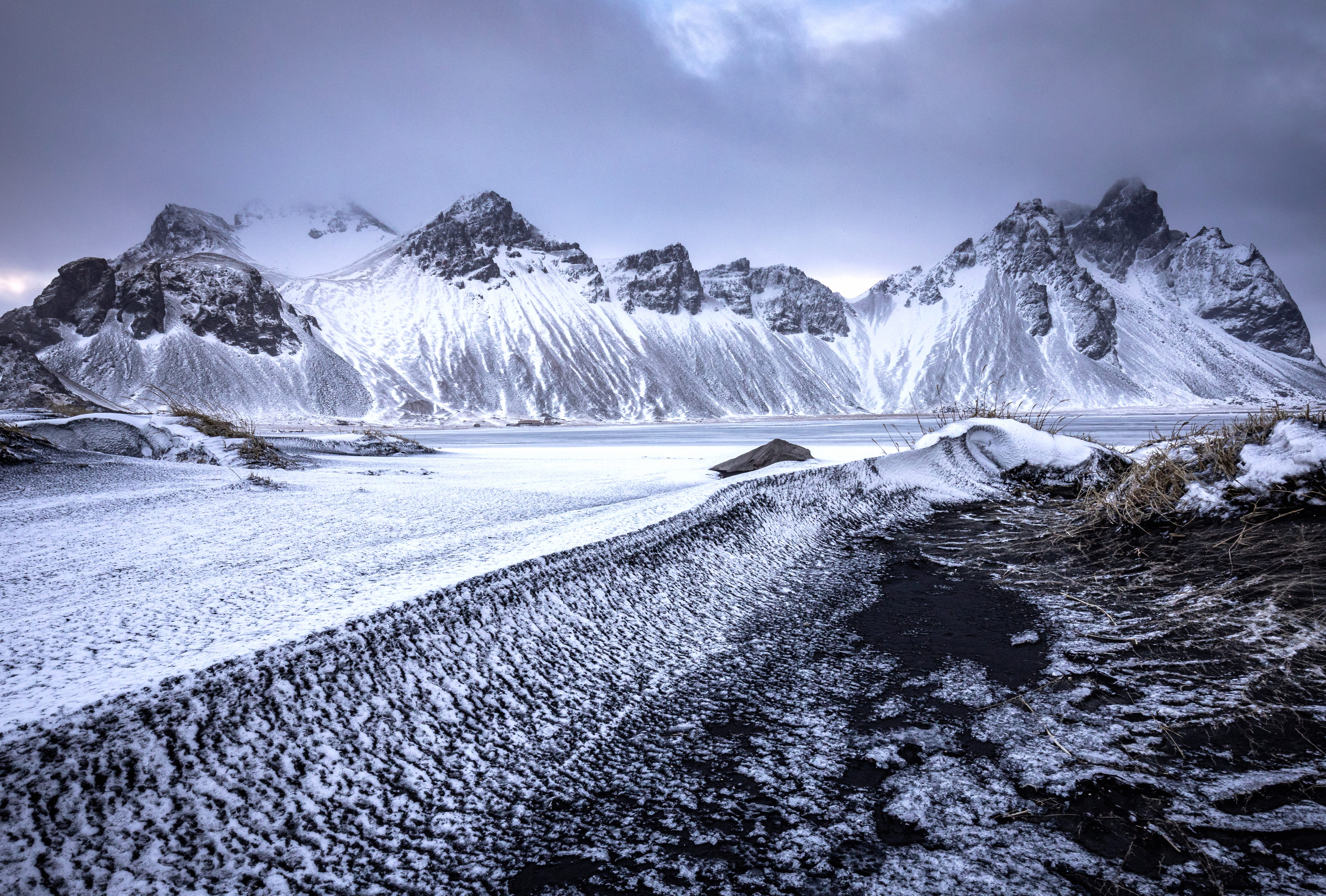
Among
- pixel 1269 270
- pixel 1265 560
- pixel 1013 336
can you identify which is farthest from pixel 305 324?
pixel 1269 270

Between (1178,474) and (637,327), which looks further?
(637,327)

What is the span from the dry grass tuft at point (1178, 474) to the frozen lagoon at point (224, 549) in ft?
4.54

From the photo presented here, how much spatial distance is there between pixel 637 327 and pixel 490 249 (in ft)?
73.6

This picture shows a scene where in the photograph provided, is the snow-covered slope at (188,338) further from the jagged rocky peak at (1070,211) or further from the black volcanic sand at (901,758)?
the jagged rocky peak at (1070,211)

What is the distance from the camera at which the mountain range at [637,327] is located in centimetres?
4369

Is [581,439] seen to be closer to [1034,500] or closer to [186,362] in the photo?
[1034,500]

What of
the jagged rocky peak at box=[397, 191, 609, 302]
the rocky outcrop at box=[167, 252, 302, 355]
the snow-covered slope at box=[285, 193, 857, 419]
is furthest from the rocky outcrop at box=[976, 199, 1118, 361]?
the rocky outcrop at box=[167, 252, 302, 355]

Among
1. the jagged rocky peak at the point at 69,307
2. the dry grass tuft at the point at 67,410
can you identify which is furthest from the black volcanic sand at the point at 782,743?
the jagged rocky peak at the point at 69,307

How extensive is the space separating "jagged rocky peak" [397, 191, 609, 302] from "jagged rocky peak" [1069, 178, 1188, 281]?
94.0 metres

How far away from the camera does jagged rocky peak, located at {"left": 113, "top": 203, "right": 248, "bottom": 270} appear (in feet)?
260

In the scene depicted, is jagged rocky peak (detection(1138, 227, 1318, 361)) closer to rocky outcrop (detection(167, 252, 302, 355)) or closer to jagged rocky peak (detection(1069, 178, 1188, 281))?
jagged rocky peak (detection(1069, 178, 1188, 281))

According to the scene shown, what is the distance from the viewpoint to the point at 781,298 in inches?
3506

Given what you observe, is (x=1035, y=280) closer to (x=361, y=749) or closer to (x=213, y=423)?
(x=213, y=423)

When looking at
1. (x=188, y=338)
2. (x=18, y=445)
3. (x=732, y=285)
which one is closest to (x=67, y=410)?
(x=18, y=445)
